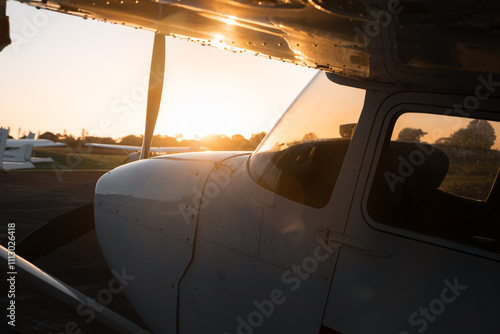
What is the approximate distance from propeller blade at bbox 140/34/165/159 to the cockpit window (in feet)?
8.90

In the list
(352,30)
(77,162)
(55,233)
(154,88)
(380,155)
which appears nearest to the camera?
(352,30)

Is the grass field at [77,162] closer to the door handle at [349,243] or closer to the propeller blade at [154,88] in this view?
the propeller blade at [154,88]

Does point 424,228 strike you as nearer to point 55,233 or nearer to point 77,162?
point 55,233

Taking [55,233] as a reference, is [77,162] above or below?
below

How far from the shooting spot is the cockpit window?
312 cm

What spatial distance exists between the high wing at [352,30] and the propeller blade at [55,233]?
8.47ft

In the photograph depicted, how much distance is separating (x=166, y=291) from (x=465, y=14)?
3.03 metres

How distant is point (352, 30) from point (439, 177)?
52.4 inches

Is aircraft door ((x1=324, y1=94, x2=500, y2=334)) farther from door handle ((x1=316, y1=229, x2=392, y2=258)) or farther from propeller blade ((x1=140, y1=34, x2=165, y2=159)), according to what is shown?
propeller blade ((x1=140, y1=34, x2=165, y2=159))

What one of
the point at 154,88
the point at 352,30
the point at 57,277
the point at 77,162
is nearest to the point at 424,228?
the point at 352,30

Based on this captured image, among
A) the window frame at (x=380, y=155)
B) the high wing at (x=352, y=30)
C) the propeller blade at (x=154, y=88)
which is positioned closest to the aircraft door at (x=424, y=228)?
the window frame at (x=380, y=155)

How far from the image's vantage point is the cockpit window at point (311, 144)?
312cm

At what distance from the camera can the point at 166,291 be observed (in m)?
3.79

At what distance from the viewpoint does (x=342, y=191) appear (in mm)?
2924
